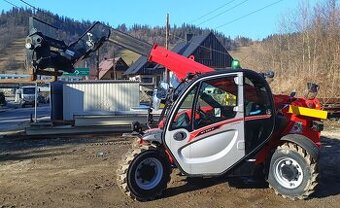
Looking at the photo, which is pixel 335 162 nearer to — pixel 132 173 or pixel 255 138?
pixel 255 138

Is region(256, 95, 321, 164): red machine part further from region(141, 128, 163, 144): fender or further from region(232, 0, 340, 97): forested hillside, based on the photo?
region(232, 0, 340, 97): forested hillside

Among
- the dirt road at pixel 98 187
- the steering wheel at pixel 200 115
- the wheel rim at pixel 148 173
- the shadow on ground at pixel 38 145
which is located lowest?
the dirt road at pixel 98 187

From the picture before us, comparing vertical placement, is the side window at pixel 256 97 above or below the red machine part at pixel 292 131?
above

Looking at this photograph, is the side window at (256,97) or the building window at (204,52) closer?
the side window at (256,97)

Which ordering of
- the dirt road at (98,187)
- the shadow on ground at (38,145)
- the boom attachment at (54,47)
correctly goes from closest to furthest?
the dirt road at (98,187), the boom attachment at (54,47), the shadow on ground at (38,145)

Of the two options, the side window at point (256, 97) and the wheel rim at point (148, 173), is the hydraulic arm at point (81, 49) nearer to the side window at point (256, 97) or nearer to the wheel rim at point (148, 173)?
the side window at point (256, 97)

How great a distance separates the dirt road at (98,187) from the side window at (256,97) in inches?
55.8

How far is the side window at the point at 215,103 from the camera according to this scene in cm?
773

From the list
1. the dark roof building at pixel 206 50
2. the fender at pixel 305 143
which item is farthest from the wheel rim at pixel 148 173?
the dark roof building at pixel 206 50

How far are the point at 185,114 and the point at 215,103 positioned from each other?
579 millimetres

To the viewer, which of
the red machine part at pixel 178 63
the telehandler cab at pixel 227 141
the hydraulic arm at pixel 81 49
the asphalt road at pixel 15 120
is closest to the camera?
the telehandler cab at pixel 227 141

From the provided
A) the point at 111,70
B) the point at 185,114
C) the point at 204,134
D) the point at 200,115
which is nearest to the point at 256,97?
the point at 200,115

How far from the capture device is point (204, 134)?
7.65m

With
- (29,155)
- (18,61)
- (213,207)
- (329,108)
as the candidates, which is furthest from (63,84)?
(18,61)
